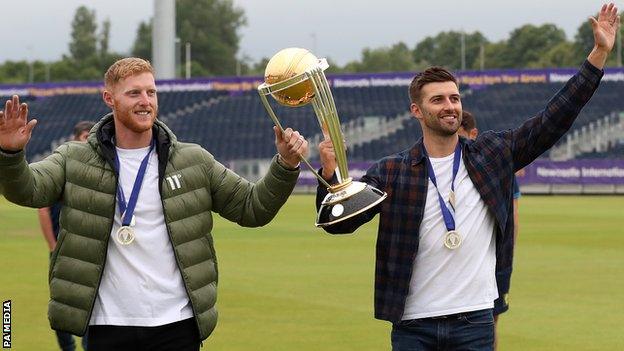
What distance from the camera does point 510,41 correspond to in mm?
142875

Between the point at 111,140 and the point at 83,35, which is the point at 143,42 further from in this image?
the point at 111,140

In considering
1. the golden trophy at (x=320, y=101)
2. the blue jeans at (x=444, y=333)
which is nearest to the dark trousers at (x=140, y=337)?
the golden trophy at (x=320, y=101)

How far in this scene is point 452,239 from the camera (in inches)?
266

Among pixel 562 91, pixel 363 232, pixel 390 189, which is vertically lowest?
pixel 363 232

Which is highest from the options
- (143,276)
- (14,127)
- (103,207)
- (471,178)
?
(14,127)

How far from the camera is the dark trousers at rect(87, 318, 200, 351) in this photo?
6.21 m

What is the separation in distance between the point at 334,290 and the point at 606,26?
11.6m

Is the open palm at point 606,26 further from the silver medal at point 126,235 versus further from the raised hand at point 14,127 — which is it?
the raised hand at point 14,127

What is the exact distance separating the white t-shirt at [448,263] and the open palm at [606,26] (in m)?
0.94

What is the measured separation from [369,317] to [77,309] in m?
9.38

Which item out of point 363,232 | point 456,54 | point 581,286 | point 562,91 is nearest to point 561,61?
point 456,54

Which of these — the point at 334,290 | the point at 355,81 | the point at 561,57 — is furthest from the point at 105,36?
the point at 334,290

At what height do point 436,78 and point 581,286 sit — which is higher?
point 436,78

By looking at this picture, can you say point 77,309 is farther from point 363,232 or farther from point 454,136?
point 363,232
